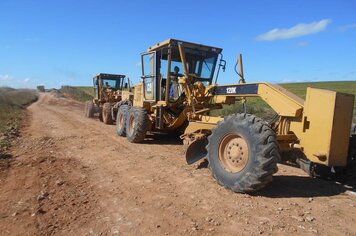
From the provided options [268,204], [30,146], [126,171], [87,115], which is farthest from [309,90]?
[87,115]

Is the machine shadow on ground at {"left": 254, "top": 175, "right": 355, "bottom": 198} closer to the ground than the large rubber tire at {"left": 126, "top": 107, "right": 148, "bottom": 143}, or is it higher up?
closer to the ground

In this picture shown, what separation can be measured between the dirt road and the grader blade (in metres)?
0.19

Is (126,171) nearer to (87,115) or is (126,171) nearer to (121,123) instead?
(121,123)

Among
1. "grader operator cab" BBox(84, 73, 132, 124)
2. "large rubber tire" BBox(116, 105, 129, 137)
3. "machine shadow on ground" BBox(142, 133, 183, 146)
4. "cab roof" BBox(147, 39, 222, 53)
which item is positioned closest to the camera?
"cab roof" BBox(147, 39, 222, 53)

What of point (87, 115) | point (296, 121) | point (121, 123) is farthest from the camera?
point (87, 115)

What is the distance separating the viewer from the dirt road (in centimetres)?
475

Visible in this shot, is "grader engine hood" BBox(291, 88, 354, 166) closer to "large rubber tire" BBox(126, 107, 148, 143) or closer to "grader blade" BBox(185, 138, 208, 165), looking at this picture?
"grader blade" BBox(185, 138, 208, 165)

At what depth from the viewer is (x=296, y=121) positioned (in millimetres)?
6211

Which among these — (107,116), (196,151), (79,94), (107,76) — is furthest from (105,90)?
(79,94)

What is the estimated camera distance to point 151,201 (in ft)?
18.8

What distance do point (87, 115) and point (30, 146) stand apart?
10923 millimetres

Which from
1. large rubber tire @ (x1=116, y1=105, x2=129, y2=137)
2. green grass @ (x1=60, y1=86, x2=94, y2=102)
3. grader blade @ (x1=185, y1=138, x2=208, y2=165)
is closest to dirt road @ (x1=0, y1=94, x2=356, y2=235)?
grader blade @ (x1=185, y1=138, x2=208, y2=165)

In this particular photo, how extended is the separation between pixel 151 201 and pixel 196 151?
2336 millimetres

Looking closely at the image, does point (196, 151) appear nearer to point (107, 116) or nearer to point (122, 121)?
point (122, 121)
